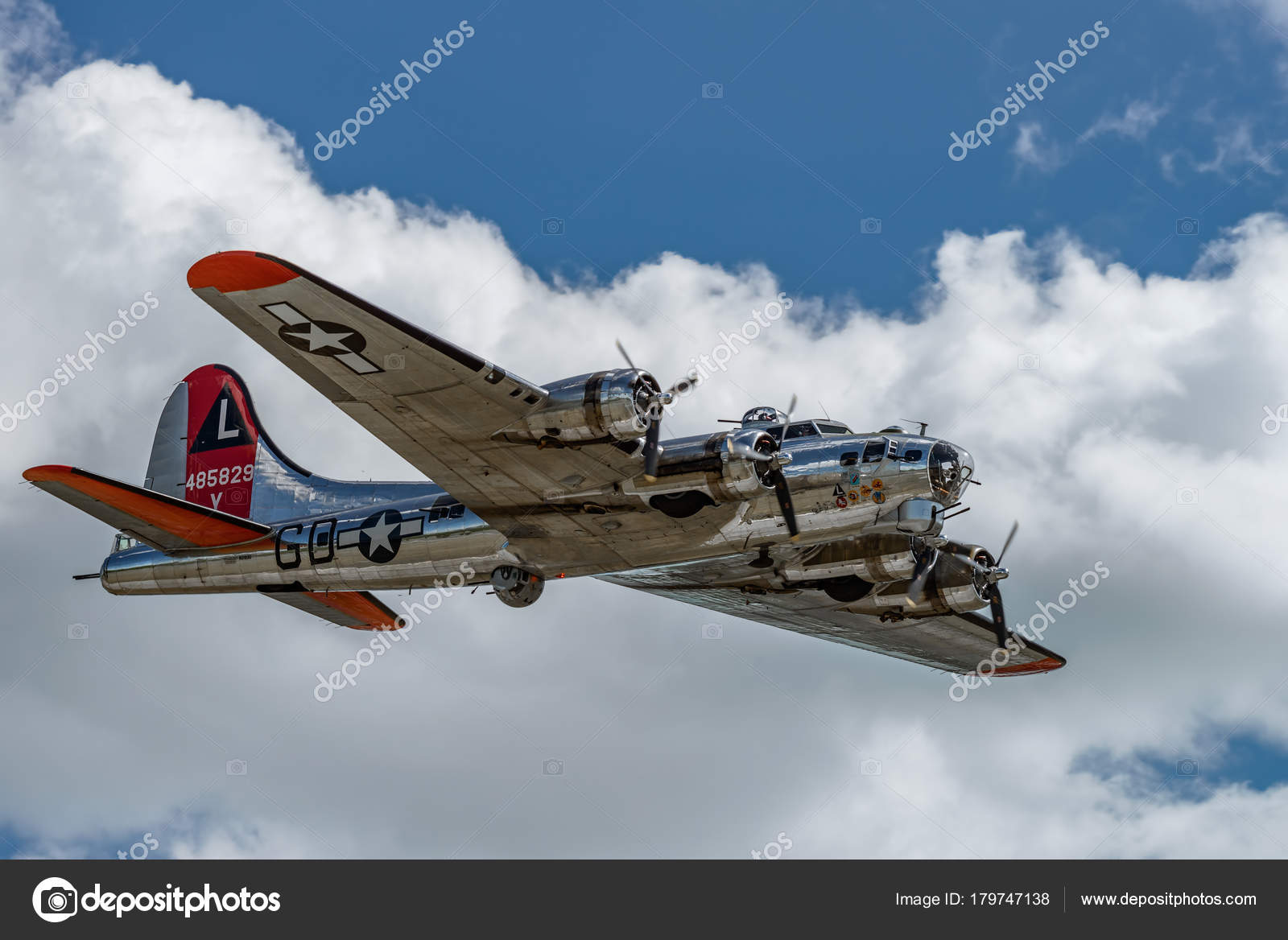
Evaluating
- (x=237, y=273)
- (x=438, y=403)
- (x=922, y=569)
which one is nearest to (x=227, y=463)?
(x=438, y=403)

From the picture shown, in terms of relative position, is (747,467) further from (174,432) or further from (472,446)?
(174,432)

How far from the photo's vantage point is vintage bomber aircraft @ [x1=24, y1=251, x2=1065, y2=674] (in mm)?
22516

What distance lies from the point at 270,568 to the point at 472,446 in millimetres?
7963

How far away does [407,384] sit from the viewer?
23.0 meters

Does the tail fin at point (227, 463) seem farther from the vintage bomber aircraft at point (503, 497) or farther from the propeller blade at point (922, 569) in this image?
the propeller blade at point (922, 569)

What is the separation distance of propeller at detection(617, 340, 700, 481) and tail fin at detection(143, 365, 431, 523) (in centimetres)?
940

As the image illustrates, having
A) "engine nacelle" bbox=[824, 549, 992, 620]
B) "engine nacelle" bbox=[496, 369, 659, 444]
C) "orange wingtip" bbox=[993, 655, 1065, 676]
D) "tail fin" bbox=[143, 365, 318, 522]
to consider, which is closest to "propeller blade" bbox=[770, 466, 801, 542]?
"engine nacelle" bbox=[496, 369, 659, 444]

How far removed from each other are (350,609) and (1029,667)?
19.3 metres

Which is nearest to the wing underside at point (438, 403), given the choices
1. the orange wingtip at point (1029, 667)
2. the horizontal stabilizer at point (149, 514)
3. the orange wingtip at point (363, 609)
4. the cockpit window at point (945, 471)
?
the cockpit window at point (945, 471)

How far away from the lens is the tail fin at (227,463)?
31531 millimetres

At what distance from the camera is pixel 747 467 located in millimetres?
24328
